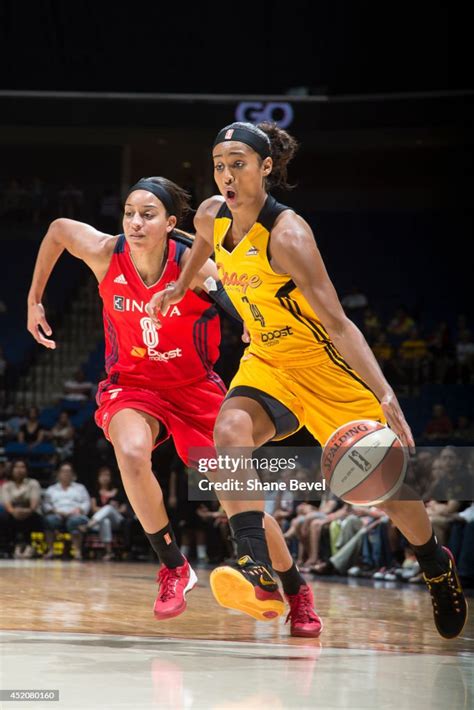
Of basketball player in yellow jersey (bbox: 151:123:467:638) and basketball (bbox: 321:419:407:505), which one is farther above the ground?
basketball player in yellow jersey (bbox: 151:123:467:638)

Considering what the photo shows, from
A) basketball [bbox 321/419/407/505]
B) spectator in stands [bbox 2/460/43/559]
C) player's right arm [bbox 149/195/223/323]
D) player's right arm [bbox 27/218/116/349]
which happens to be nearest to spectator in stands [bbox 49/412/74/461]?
spectator in stands [bbox 2/460/43/559]

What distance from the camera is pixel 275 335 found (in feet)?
13.6

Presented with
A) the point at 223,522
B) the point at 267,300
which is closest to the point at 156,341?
the point at 267,300

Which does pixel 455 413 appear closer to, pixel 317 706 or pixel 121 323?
pixel 121 323

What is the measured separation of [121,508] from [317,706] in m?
8.94

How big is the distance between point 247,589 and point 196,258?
5.01 feet

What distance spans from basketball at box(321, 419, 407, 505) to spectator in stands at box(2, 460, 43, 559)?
7768 millimetres

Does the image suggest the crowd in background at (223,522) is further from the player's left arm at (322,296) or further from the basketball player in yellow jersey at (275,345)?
the player's left arm at (322,296)

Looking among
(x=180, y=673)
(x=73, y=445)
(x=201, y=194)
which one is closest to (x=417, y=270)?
(x=201, y=194)

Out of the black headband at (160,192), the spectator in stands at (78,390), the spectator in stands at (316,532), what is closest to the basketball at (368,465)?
the black headband at (160,192)

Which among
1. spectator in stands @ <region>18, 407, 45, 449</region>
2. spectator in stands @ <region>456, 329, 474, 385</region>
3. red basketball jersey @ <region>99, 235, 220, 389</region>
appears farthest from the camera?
spectator in stands @ <region>18, 407, 45, 449</region>

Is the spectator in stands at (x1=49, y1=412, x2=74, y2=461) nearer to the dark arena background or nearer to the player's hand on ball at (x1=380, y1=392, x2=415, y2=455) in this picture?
the dark arena background

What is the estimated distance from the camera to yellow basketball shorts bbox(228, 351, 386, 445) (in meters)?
4.16

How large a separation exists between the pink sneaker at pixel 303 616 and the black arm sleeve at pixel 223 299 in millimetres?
1297
